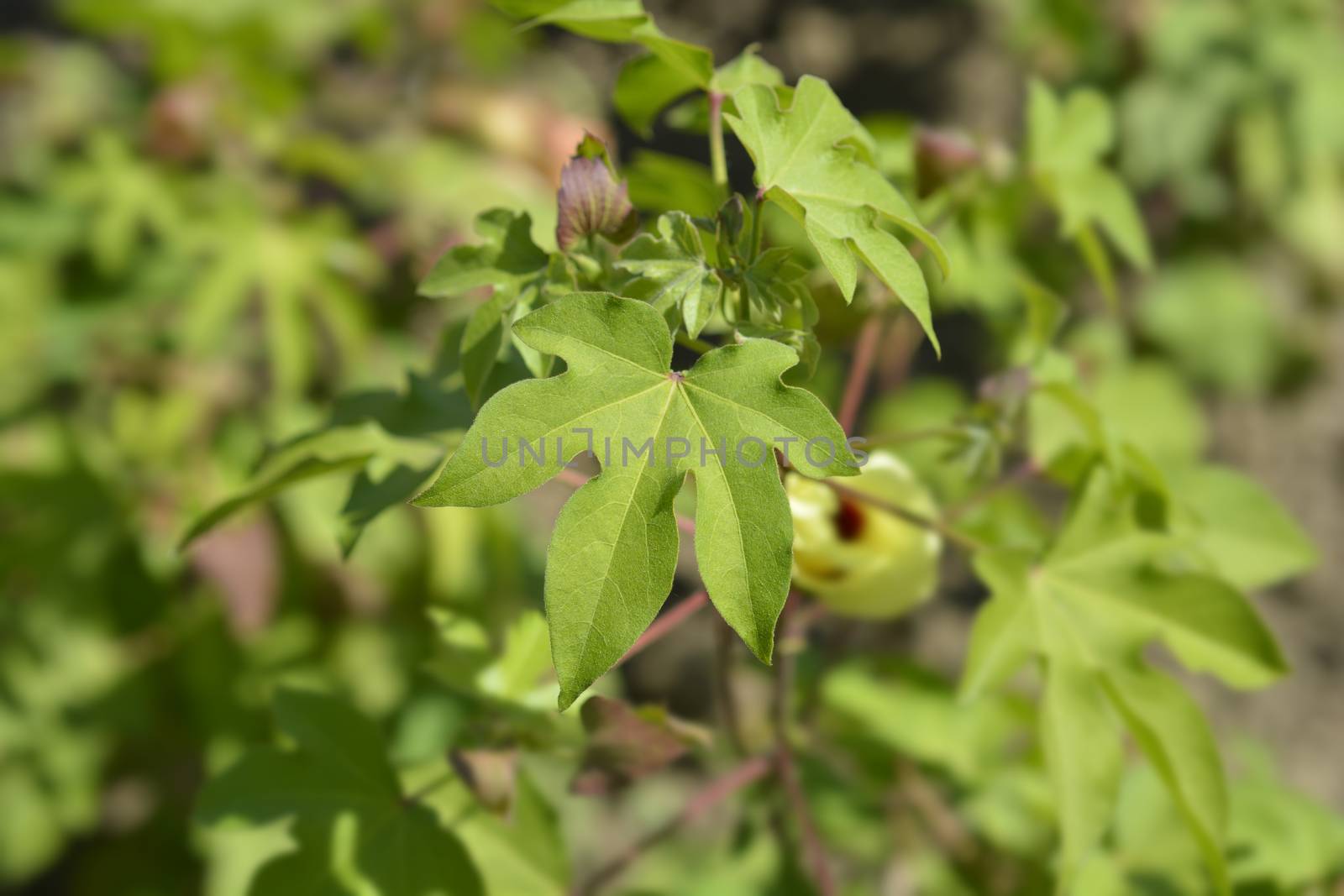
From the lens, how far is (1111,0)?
2221 mm

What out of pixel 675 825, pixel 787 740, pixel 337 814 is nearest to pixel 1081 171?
pixel 787 740

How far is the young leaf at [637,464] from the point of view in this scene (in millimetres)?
555

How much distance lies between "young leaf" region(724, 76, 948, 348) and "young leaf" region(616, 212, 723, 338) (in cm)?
6

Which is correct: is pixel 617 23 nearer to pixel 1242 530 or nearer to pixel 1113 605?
pixel 1113 605

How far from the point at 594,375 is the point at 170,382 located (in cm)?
141

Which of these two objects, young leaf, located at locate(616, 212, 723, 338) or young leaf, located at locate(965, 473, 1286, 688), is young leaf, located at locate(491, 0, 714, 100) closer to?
young leaf, located at locate(616, 212, 723, 338)

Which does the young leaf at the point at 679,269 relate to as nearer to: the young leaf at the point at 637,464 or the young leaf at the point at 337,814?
the young leaf at the point at 637,464

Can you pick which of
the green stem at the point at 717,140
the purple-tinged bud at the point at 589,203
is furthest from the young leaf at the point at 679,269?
the green stem at the point at 717,140

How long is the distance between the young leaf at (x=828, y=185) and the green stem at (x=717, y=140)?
0.11 metres

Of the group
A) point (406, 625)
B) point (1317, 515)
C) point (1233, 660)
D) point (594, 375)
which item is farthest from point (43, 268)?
point (1317, 515)

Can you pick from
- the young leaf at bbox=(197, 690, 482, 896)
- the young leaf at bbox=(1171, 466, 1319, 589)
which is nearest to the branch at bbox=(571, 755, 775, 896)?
the young leaf at bbox=(197, 690, 482, 896)

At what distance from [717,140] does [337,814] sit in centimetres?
62

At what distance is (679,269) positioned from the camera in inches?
25.3

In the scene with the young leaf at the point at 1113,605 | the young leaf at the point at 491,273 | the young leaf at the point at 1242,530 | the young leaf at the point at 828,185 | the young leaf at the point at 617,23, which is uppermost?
the young leaf at the point at 617,23
